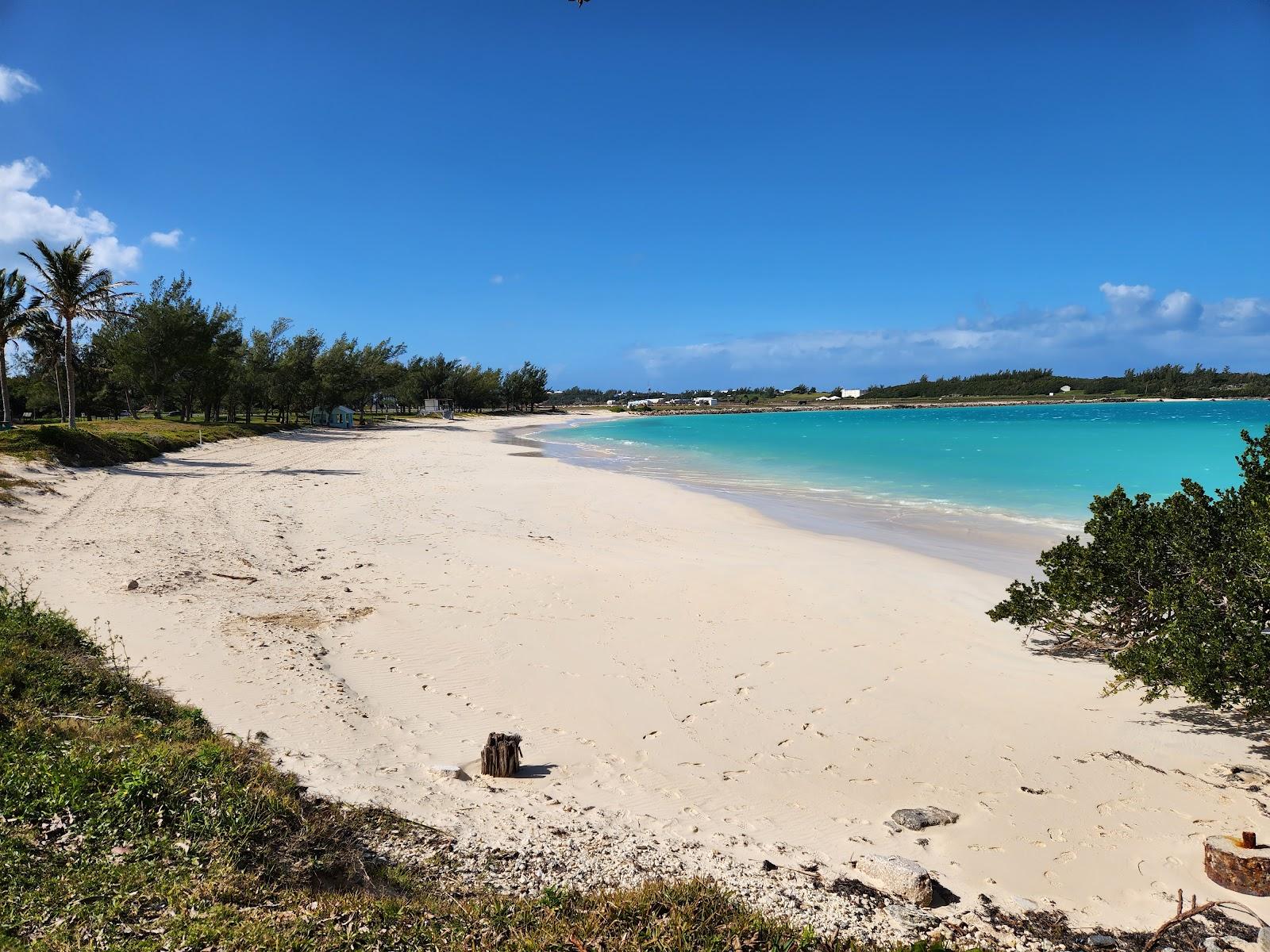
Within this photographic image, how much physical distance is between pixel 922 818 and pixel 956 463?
39.9 metres

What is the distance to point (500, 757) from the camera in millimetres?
5914

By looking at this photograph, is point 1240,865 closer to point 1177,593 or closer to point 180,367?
point 1177,593

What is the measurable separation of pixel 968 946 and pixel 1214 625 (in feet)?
14.1

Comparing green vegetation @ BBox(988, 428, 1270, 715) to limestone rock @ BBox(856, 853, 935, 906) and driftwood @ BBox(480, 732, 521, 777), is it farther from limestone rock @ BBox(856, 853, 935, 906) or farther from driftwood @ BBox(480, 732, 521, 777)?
driftwood @ BBox(480, 732, 521, 777)

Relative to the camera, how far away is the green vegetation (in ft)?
19.4

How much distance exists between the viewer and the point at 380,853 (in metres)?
4.30

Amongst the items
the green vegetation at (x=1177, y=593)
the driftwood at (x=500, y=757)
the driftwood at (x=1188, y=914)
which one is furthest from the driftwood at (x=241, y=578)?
the driftwood at (x=1188, y=914)

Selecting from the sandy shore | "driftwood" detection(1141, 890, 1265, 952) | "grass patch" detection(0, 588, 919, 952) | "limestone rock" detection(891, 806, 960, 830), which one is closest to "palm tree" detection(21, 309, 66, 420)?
the sandy shore

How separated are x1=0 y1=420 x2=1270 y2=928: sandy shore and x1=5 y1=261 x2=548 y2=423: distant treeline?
28.8 meters

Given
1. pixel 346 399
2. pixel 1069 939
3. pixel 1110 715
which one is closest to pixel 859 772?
pixel 1069 939

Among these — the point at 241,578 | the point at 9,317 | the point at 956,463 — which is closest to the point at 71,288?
the point at 9,317

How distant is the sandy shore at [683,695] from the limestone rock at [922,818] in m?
0.12

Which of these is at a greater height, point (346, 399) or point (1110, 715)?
point (346, 399)

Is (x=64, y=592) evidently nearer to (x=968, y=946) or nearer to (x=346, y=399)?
(x=968, y=946)
